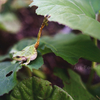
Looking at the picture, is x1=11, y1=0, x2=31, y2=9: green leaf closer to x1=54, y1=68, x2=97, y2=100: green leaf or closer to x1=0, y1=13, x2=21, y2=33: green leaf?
x1=0, y1=13, x2=21, y2=33: green leaf

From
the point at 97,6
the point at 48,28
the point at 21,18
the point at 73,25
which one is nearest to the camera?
the point at 73,25

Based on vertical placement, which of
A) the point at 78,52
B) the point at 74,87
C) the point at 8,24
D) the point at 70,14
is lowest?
the point at 74,87

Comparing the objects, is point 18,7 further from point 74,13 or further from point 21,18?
point 74,13

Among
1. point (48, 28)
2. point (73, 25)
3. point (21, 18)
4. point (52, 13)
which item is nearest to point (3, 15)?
point (21, 18)

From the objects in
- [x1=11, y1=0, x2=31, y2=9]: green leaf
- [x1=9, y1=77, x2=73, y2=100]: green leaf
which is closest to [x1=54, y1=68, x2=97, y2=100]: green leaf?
[x1=9, y1=77, x2=73, y2=100]: green leaf

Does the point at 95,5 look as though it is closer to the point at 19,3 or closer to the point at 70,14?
the point at 70,14

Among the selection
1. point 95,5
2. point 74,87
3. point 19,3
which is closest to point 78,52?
point 74,87
